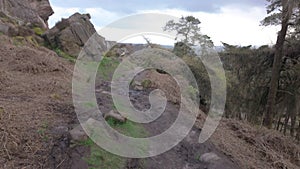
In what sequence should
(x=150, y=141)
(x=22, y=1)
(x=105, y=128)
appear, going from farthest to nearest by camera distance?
1. (x=22, y=1)
2. (x=150, y=141)
3. (x=105, y=128)

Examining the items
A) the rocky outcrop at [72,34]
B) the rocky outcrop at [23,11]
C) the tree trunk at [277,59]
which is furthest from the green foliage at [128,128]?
the rocky outcrop at [23,11]

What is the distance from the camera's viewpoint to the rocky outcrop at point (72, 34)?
521 inches

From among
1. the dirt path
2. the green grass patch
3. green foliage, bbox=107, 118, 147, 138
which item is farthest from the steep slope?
the dirt path

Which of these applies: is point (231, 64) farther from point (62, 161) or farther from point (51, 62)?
point (62, 161)

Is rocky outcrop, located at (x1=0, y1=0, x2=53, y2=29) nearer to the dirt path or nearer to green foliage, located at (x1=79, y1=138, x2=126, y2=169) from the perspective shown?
the dirt path

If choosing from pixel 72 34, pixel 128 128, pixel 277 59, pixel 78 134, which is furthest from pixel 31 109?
pixel 72 34

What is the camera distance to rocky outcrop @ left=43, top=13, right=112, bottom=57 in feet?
43.4

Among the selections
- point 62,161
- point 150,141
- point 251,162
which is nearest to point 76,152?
point 62,161

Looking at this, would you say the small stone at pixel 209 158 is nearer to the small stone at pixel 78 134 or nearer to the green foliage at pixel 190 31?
the small stone at pixel 78 134

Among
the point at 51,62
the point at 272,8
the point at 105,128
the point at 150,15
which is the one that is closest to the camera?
the point at 105,128

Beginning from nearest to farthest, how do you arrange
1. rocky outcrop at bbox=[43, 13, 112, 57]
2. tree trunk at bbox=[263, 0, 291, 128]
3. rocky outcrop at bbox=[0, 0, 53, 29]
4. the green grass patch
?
the green grass patch
tree trunk at bbox=[263, 0, 291, 128]
rocky outcrop at bbox=[43, 13, 112, 57]
rocky outcrop at bbox=[0, 0, 53, 29]

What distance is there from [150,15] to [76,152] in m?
5.14

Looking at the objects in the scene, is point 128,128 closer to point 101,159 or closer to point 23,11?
point 101,159

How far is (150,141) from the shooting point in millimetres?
4715
